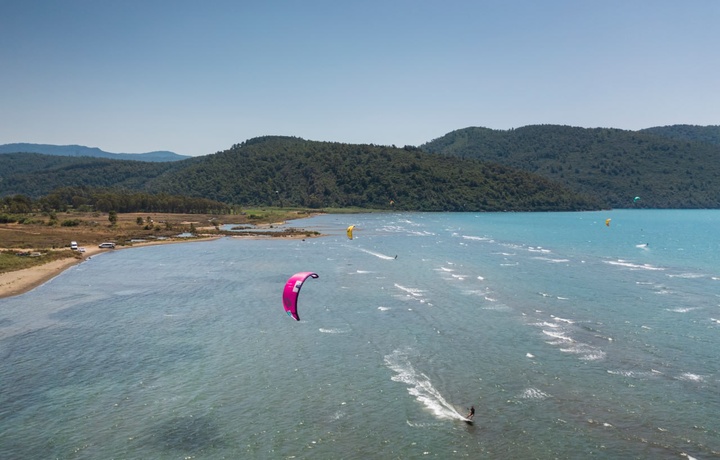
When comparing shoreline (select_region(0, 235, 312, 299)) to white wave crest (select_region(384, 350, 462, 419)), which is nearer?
white wave crest (select_region(384, 350, 462, 419))

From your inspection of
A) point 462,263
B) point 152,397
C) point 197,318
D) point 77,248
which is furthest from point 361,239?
point 152,397

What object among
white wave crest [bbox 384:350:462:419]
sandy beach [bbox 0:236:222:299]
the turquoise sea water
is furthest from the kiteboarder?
sandy beach [bbox 0:236:222:299]

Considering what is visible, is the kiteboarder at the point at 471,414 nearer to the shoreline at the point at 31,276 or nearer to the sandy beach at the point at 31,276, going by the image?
the shoreline at the point at 31,276

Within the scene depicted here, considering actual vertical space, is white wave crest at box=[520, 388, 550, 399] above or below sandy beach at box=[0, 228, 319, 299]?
below

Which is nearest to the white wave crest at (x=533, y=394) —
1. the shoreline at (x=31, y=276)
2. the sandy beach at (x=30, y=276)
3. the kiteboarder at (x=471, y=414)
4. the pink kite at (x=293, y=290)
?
the kiteboarder at (x=471, y=414)

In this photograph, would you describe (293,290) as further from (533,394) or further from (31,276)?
(31,276)

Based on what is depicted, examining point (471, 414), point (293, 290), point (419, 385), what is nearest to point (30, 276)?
point (293, 290)

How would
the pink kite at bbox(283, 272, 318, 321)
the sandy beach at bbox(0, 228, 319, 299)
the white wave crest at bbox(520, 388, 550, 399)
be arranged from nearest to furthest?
the white wave crest at bbox(520, 388, 550, 399), the pink kite at bbox(283, 272, 318, 321), the sandy beach at bbox(0, 228, 319, 299)

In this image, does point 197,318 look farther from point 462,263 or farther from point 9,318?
point 462,263

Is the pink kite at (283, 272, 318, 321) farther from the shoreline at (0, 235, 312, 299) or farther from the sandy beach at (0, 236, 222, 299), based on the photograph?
the sandy beach at (0, 236, 222, 299)
